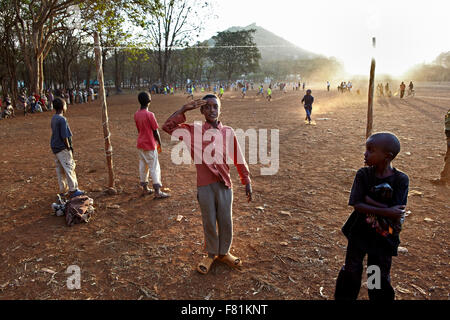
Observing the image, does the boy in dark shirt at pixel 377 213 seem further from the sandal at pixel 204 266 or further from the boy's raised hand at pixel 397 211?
the sandal at pixel 204 266

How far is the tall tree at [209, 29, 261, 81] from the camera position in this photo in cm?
6425

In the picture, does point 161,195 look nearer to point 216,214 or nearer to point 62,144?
point 62,144

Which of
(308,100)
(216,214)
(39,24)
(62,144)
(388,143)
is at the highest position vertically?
(39,24)

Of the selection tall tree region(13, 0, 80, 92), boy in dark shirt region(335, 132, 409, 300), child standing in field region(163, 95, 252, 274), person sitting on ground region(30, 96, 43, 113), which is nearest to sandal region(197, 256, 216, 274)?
child standing in field region(163, 95, 252, 274)

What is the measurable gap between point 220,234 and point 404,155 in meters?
6.42

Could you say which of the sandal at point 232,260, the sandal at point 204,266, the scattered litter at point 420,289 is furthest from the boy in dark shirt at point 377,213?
the sandal at point 204,266

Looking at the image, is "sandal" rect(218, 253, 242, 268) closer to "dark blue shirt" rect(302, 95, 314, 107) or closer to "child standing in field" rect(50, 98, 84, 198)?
"child standing in field" rect(50, 98, 84, 198)

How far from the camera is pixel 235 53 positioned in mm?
67875

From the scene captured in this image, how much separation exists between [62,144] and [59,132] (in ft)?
0.64

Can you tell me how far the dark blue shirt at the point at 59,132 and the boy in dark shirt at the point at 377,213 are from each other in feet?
13.9

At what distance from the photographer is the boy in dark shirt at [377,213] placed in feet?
6.56

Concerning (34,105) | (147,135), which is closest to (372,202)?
(147,135)

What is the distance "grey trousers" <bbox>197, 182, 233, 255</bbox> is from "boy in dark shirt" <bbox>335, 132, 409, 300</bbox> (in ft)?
3.68
